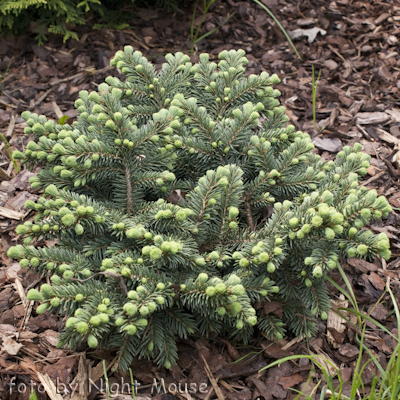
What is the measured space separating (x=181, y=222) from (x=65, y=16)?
2959 millimetres

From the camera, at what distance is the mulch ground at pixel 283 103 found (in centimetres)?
186

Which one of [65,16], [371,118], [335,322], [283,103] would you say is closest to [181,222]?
[335,322]

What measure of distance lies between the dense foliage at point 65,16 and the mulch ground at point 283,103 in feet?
0.37

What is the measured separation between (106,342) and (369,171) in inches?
85.1

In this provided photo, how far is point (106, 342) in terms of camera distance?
5.56 feet

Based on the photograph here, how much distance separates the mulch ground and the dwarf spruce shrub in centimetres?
18

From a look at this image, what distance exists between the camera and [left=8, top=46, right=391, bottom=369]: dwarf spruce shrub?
1534 mm

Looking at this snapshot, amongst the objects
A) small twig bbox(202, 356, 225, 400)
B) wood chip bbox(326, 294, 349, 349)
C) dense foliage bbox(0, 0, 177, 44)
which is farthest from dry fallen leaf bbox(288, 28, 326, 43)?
small twig bbox(202, 356, 225, 400)

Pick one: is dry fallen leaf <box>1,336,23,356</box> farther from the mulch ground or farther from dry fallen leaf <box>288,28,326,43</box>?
dry fallen leaf <box>288,28,326,43</box>

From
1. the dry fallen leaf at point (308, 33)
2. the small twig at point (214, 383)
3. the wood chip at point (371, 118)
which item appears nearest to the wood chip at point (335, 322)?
the small twig at point (214, 383)

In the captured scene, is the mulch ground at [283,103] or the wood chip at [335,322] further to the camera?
the wood chip at [335,322]

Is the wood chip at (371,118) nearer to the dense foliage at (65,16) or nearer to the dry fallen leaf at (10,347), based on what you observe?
the dense foliage at (65,16)

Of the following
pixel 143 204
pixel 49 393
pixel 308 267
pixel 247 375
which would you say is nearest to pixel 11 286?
pixel 49 393

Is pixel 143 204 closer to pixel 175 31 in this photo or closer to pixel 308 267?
pixel 308 267
